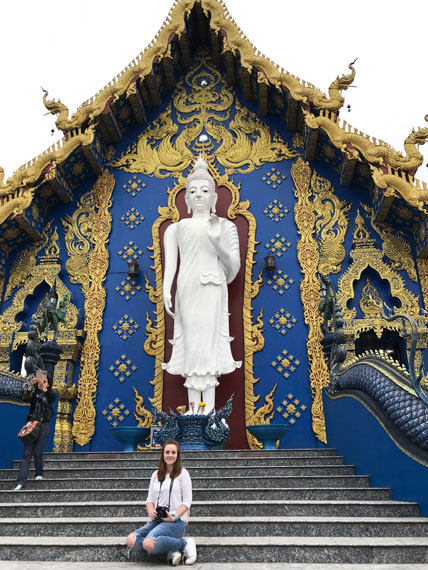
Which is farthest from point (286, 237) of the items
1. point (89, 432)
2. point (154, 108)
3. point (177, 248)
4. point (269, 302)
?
point (89, 432)

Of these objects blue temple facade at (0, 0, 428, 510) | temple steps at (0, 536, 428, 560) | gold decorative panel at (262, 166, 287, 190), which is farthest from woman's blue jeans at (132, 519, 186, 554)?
gold decorative panel at (262, 166, 287, 190)

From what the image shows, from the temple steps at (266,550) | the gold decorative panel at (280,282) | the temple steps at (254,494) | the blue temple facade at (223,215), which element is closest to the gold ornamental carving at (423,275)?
the blue temple facade at (223,215)

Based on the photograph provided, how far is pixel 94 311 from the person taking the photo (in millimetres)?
7750

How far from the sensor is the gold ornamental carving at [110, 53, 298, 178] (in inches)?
338

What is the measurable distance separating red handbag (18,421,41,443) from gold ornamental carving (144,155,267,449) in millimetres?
2709

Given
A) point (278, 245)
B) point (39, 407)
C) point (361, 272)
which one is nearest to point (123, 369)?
point (39, 407)

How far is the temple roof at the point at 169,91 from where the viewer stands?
7028 millimetres

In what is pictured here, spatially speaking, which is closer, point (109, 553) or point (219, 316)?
point (109, 553)

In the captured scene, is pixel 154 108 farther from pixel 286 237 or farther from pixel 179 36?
pixel 286 237

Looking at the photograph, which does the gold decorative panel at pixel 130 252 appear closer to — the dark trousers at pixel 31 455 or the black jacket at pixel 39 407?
the black jacket at pixel 39 407

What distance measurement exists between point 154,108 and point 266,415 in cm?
571

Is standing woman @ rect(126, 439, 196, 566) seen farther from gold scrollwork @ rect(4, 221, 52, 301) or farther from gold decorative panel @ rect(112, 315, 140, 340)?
gold scrollwork @ rect(4, 221, 52, 301)

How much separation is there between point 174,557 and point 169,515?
0.20 metres

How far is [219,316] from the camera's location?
6.97 m
